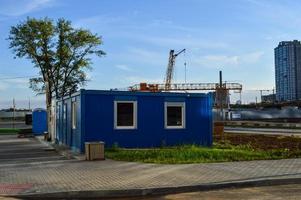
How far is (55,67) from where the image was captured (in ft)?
174

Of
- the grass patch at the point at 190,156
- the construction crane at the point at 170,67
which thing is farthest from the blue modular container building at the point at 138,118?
the construction crane at the point at 170,67

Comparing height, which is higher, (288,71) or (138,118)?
(288,71)

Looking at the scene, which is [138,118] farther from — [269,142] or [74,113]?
[269,142]

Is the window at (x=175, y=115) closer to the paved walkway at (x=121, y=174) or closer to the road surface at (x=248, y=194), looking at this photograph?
the paved walkway at (x=121, y=174)

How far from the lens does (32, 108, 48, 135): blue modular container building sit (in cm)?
4519

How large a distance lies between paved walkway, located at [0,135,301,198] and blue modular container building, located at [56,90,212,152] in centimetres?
444

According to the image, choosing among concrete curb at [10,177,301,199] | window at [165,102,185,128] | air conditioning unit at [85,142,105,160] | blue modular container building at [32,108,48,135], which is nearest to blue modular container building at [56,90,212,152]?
window at [165,102,185,128]

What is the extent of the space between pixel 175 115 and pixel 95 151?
22.3 feet

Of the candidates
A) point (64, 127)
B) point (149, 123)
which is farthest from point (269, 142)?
point (64, 127)

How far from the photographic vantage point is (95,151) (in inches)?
750

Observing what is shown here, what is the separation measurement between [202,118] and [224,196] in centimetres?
1367

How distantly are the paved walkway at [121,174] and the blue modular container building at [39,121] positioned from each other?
2714 cm

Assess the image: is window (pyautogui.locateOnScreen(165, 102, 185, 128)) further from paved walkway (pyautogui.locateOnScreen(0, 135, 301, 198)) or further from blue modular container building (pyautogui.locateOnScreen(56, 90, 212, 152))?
paved walkway (pyautogui.locateOnScreen(0, 135, 301, 198))

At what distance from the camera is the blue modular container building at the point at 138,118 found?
2283 cm
